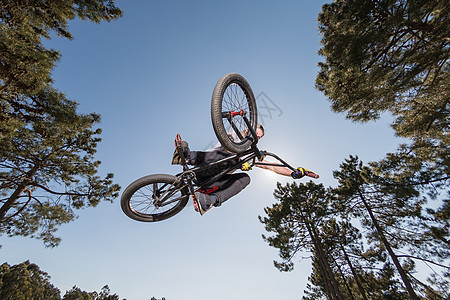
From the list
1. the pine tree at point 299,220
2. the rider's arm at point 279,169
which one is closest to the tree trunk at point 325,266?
the pine tree at point 299,220

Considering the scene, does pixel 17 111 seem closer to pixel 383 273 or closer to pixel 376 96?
pixel 376 96

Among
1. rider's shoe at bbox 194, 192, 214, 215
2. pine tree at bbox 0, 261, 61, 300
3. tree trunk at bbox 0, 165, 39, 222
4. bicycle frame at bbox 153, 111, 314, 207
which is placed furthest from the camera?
pine tree at bbox 0, 261, 61, 300

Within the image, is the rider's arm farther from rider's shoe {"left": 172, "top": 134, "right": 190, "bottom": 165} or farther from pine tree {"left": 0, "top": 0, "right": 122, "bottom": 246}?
pine tree {"left": 0, "top": 0, "right": 122, "bottom": 246}

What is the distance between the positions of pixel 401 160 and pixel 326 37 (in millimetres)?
6521

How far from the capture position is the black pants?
297cm

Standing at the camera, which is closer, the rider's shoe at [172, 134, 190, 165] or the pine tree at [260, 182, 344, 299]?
the rider's shoe at [172, 134, 190, 165]

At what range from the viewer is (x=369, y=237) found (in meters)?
11.3

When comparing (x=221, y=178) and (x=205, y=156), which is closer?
(x=205, y=156)

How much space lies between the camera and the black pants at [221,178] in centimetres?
297

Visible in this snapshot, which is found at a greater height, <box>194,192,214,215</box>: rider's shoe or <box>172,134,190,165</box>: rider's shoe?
<box>172,134,190,165</box>: rider's shoe

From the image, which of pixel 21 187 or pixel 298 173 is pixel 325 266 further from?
pixel 21 187

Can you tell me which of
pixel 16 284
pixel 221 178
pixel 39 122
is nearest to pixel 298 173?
pixel 221 178

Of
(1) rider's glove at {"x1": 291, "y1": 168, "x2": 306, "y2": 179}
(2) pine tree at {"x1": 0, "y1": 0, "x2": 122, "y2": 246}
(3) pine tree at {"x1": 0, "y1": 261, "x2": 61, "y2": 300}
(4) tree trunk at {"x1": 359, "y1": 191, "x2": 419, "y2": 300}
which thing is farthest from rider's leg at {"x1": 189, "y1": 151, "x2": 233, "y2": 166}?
(3) pine tree at {"x1": 0, "y1": 261, "x2": 61, "y2": 300}

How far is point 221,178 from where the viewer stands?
329cm
